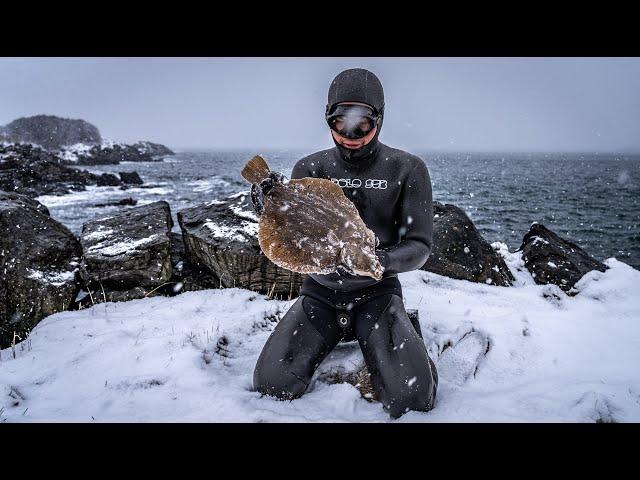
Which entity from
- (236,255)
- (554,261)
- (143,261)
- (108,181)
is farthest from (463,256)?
(108,181)

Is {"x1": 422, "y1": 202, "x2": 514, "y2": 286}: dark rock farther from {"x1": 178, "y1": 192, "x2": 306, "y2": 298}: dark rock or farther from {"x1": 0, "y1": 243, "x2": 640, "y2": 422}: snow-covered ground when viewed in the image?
{"x1": 178, "y1": 192, "x2": 306, "y2": 298}: dark rock

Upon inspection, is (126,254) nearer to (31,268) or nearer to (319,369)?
(31,268)

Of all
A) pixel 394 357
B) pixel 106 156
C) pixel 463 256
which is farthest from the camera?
pixel 106 156

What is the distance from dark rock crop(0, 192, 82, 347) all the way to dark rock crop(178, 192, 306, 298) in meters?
1.54

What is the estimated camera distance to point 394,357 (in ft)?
9.02

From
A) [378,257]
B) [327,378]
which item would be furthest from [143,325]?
[378,257]

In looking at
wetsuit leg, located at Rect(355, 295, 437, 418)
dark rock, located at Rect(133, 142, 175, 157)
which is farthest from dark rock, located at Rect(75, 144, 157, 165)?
wetsuit leg, located at Rect(355, 295, 437, 418)

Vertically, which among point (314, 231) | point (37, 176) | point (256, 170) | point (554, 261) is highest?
point (256, 170)

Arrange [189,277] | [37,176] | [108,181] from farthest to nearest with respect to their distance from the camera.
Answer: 1. [108,181]
2. [37,176]
3. [189,277]

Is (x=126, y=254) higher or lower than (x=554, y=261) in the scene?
higher

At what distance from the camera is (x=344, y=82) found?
3.00 meters

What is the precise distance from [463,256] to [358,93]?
3761 millimetres

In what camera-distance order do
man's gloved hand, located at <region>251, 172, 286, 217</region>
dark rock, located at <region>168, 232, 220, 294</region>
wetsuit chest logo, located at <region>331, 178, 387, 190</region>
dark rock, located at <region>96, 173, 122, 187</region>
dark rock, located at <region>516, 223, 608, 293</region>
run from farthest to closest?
1. dark rock, located at <region>96, 173, 122, 187</region>
2. dark rock, located at <region>516, 223, 608, 293</region>
3. dark rock, located at <region>168, 232, 220, 294</region>
4. wetsuit chest logo, located at <region>331, 178, 387, 190</region>
5. man's gloved hand, located at <region>251, 172, 286, 217</region>

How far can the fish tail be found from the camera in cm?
276
